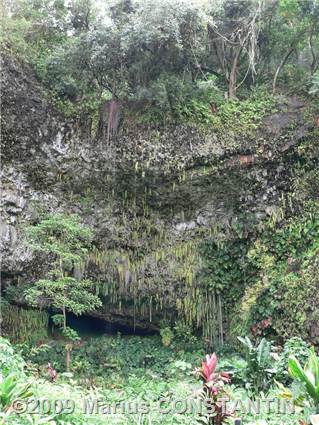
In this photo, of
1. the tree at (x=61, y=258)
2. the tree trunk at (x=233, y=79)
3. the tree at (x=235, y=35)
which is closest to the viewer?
the tree at (x=61, y=258)

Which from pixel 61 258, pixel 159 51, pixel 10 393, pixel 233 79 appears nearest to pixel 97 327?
pixel 61 258

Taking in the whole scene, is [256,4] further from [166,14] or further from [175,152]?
[175,152]

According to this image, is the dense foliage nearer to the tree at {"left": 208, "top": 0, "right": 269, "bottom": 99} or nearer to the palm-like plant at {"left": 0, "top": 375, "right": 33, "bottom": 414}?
the tree at {"left": 208, "top": 0, "right": 269, "bottom": 99}

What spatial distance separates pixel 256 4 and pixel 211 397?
810cm

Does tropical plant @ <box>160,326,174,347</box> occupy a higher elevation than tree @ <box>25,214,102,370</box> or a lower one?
lower

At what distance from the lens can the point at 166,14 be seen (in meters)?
7.91

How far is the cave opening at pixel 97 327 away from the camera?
31.1ft

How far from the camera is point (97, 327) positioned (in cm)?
970

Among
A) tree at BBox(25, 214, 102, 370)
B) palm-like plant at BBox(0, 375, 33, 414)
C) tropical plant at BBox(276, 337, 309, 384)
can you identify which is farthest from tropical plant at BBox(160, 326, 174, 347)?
palm-like plant at BBox(0, 375, 33, 414)

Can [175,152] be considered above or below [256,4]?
below

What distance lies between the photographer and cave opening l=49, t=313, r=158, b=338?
31.1 ft

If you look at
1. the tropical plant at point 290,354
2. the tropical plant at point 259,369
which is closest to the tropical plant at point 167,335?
the tropical plant at point 290,354

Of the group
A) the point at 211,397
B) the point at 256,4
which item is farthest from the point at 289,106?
the point at 211,397

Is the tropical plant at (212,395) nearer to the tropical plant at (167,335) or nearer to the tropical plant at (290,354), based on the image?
the tropical plant at (290,354)
